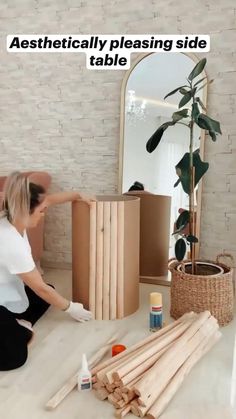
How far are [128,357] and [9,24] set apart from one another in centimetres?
236

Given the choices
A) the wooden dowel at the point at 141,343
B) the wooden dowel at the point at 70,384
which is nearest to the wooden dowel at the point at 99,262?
the wooden dowel at the point at 70,384

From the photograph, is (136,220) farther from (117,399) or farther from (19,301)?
(117,399)

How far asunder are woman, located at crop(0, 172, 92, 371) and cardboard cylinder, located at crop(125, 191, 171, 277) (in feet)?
2.50

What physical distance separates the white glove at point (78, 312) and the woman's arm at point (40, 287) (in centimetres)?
3

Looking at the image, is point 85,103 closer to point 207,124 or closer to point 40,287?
point 207,124

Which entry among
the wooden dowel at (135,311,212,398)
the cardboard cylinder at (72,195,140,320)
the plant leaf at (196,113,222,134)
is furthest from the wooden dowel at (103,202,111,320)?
the plant leaf at (196,113,222,134)

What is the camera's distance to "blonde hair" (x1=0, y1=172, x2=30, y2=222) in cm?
200

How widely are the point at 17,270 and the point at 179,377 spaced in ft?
2.69

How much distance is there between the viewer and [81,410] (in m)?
1.57

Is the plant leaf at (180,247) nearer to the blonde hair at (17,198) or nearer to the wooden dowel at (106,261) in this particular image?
the wooden dowel at (106,261)

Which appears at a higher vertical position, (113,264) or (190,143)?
(190,143)

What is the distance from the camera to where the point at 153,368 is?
5.52ft

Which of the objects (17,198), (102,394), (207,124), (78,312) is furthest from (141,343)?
(207,124)

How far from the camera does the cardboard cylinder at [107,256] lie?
7.45 ft
